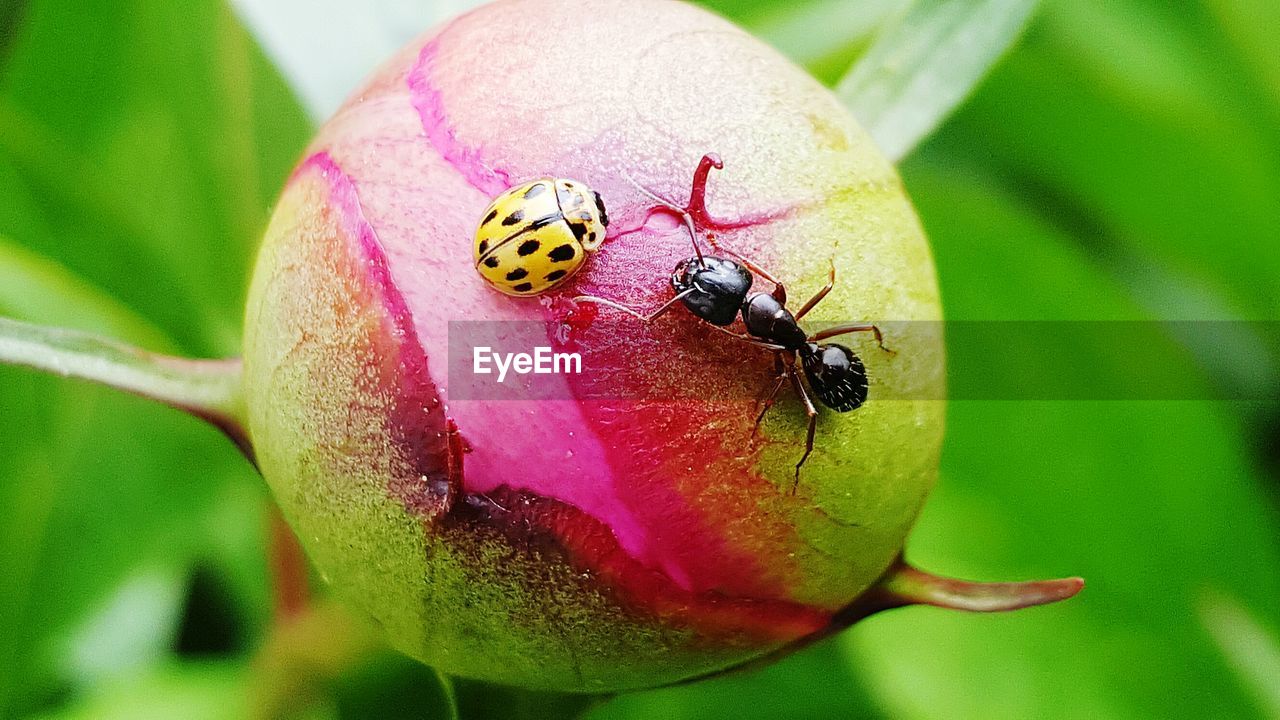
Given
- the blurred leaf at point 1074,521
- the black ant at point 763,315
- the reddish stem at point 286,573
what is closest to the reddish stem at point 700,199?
the black ant at point 763,315

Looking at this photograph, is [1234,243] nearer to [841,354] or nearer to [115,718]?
[841,354]

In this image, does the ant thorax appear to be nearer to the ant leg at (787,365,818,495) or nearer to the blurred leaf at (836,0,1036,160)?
the ant leg at (787,365,818,495)

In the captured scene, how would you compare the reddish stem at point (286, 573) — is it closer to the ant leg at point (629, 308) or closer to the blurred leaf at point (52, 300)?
the blurred leaf at point (52, 300)

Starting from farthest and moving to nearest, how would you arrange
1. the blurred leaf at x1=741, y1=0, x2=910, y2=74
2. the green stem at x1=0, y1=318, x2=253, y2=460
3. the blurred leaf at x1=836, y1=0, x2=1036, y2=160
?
the blurred leaf at x1=741, y1=0, x2=910, y2=74
the blurred leaf at x1=836, y1=0, x2=1036, y2=160
the green stem at x1=0, y1=318, x2=253, y2=460

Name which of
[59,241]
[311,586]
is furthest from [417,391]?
[59,241]

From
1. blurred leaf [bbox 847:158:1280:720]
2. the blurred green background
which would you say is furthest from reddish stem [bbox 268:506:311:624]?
blurred leaf [bbox 847:158:1280:720]
